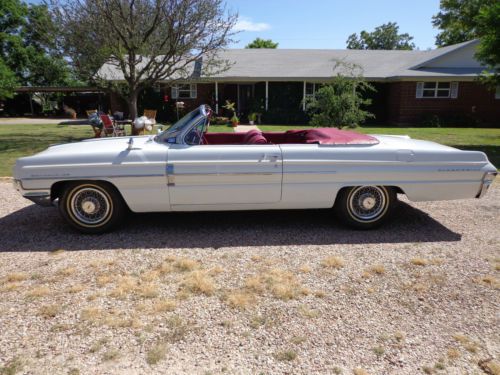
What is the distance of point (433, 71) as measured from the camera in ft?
77.6

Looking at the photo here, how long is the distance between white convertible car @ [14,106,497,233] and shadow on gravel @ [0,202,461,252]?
0.81 feet

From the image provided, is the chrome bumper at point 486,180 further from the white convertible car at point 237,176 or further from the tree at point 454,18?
the tree at point 454,18

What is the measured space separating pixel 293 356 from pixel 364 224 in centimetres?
A: 257

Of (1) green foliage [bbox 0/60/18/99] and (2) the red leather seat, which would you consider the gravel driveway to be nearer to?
(2) the red leather seat

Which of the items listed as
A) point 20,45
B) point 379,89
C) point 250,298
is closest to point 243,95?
point 379,89

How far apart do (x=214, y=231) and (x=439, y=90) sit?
22.9m

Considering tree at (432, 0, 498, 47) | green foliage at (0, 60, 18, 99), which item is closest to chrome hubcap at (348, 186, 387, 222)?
green foliage at (0, 60, 18, 99)

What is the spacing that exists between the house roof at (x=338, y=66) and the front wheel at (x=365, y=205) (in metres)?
17.2

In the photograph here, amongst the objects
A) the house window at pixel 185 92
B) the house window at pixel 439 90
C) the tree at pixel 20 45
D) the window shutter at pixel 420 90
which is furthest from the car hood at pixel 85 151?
the tree at pixel 20 45

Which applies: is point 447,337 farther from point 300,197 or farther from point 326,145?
point 326,145

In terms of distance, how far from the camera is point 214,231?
16.0 ft

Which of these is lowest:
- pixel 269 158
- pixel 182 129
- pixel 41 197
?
pixel 41 197

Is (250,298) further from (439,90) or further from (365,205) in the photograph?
(439,90)

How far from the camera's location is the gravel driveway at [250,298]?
260cm
